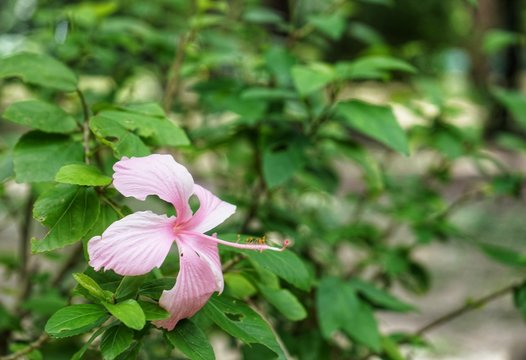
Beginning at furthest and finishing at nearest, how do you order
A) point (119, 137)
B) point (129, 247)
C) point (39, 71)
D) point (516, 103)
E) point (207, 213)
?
point (516, 103) < point (39, 71) < point (119, 137) < point (207, 213) < point (129, 247)

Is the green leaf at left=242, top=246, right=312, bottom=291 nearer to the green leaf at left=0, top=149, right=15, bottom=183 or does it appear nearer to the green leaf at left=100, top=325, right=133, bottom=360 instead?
the green leaf at left=100, top=325, right=133, bottom=360

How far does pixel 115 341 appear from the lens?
32.1 inches

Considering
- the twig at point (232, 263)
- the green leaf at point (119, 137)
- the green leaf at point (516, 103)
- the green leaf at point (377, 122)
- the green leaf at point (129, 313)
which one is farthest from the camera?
the green leaf at point (516, 103)

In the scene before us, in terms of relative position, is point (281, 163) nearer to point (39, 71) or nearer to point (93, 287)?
point (39, 71)

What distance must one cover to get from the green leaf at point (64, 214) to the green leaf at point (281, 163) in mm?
556

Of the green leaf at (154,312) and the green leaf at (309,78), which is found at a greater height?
the green leaf at (309,78)

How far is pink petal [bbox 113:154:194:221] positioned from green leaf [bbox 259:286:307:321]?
32 cm

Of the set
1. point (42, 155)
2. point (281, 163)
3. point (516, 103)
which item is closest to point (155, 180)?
point (42, 155)

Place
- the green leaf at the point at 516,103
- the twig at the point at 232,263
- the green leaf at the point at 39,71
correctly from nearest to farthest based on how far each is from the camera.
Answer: the twig at the point at 232,263
the green leaf at the point at 39,71
the green leaf at the point at 516,103

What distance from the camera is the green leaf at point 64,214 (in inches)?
35.0

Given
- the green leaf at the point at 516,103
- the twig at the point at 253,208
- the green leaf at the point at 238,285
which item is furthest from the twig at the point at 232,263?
the green leaf at the point at 516,103

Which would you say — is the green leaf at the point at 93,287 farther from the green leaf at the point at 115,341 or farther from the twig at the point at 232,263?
the twig at the point at 232,263

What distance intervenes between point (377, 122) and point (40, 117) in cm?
70

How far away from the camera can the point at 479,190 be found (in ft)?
7.19
